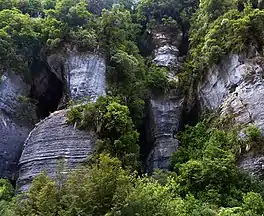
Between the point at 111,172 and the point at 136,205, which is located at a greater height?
the point at 111,172

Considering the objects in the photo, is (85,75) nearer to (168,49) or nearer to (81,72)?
(81,72)

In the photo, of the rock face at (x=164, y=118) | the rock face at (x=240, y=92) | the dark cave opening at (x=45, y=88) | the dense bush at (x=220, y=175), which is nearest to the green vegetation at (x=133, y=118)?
the dense bush at (x=220, y=175)

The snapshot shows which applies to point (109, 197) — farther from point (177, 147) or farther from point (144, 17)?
point (144, 17)

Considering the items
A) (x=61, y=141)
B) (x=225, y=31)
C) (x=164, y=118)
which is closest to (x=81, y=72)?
(x=61, y=141)

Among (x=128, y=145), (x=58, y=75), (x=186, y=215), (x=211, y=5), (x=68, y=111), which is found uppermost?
(x=211, y=5)

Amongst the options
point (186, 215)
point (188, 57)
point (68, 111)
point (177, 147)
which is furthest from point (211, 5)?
point (186, 215)

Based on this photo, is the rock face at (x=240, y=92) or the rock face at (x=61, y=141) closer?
the rock face at (x=240, y=92)

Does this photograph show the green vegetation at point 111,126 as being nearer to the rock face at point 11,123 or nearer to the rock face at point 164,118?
the rock face at point 11,123
